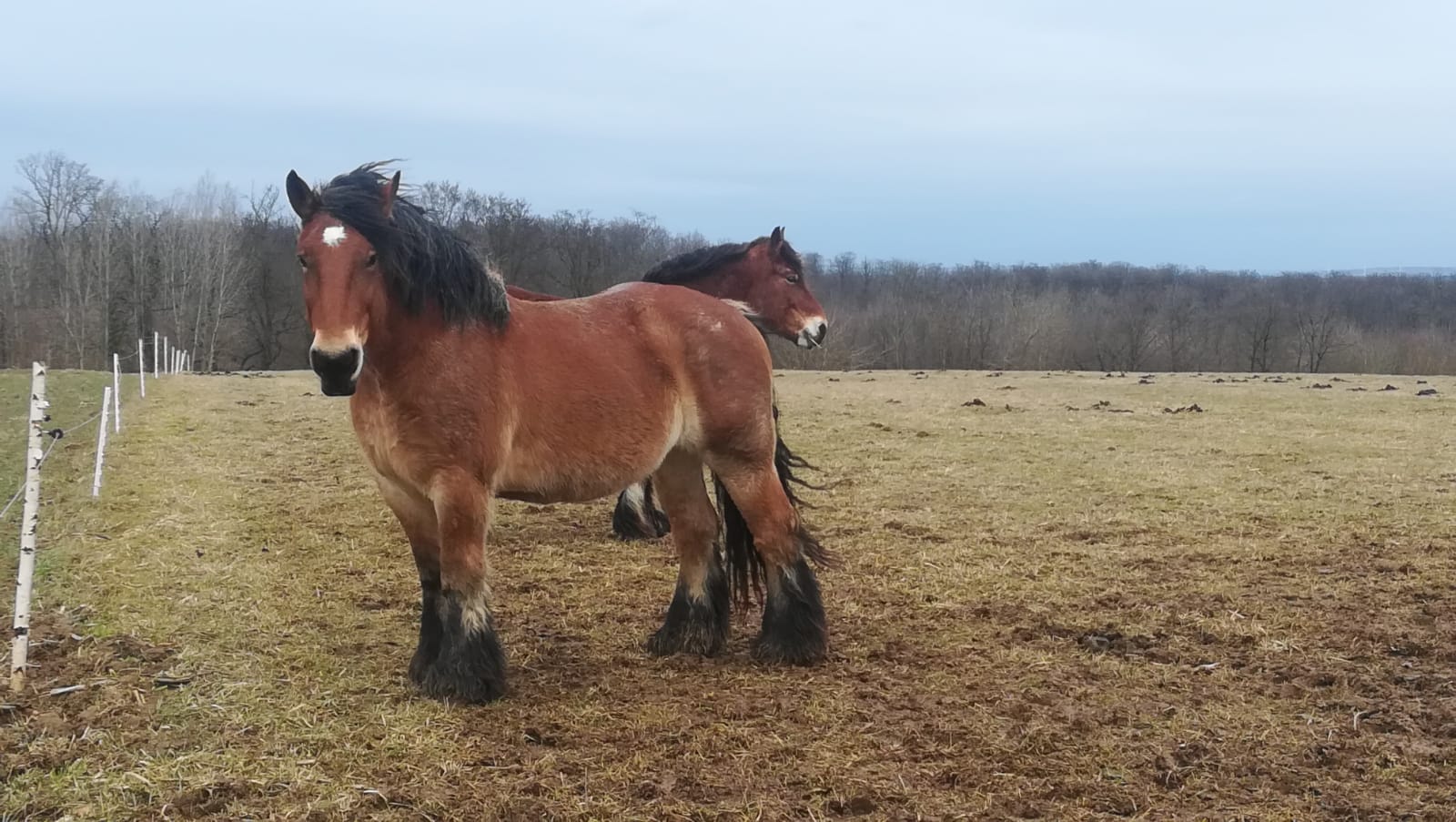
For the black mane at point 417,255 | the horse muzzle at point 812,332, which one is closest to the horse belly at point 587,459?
the black mane at point 417,255

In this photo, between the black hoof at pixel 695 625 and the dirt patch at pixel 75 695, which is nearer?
the dirt patch at pixel 75 695

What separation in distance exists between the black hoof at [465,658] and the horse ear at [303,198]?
1.76 metres

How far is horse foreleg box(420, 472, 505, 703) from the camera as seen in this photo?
4.09m

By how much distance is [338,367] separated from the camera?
145 inches

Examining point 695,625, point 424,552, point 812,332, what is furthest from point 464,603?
point 812,332

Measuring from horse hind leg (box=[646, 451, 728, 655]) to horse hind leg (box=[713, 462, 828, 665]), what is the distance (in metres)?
0.21

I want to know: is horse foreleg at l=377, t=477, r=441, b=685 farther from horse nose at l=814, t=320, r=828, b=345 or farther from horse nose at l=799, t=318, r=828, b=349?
horse nose at l=814, t=320, r=828, b=345

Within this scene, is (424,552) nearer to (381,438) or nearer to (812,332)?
(381,438)

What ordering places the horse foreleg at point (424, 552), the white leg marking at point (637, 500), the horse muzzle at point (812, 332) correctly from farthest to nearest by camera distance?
→ the horse muzzle at point (812, 332) → the white leg marking at point (637, 500) → the horse foreleg at point (424, 552)

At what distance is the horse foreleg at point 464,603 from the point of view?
4094mm

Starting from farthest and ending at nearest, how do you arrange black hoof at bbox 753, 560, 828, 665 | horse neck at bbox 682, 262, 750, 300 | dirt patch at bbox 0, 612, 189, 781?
horse neck at bbox 682, 262, 750, 300 < black hoof at bbox 753, 560, 828, 665 < dirt patch at bbox 0, 612, 189, 781

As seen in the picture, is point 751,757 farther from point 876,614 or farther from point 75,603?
point 75,603

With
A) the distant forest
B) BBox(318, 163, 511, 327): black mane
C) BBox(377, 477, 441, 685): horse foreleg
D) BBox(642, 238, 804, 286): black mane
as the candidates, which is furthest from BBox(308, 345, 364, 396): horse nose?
the distant forest

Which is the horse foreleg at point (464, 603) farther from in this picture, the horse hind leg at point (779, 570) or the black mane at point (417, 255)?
the horse hind leg at point (779, 570)
